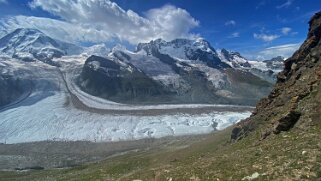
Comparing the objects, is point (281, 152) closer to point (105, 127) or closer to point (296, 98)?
point (296, 98)

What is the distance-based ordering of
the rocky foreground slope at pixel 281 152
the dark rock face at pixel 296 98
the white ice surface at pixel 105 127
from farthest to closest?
the white ice surface at pixel 105 127 → the dark rock face at pixel 296 98 → the rocky foreground slope at pixel 281 152

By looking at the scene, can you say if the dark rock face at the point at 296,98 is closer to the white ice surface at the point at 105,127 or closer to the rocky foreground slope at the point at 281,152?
the rocky foreground slope at the point at 281,152

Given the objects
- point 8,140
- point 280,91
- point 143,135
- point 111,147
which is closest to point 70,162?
point 111,147

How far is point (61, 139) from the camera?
6531 inches

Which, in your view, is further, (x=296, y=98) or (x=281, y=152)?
(x=296, y=98)

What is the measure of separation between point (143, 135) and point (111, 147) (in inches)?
710

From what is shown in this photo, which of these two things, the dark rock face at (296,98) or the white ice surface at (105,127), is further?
the white ice surface at (105,127)

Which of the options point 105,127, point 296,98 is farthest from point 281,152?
point 105,127

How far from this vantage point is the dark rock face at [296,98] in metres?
33.6

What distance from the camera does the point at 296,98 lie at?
37.6 metres

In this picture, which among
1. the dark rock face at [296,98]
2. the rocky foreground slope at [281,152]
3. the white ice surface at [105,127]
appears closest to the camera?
the rocky foreground slope at [281,152]

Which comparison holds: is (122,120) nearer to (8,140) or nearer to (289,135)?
(8,140)

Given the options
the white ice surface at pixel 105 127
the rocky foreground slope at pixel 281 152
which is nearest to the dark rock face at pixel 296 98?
the rocky foreground slope at pixel 281 152

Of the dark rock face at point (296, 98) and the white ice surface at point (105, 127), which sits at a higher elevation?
the dark rock face at point (296, 98)
